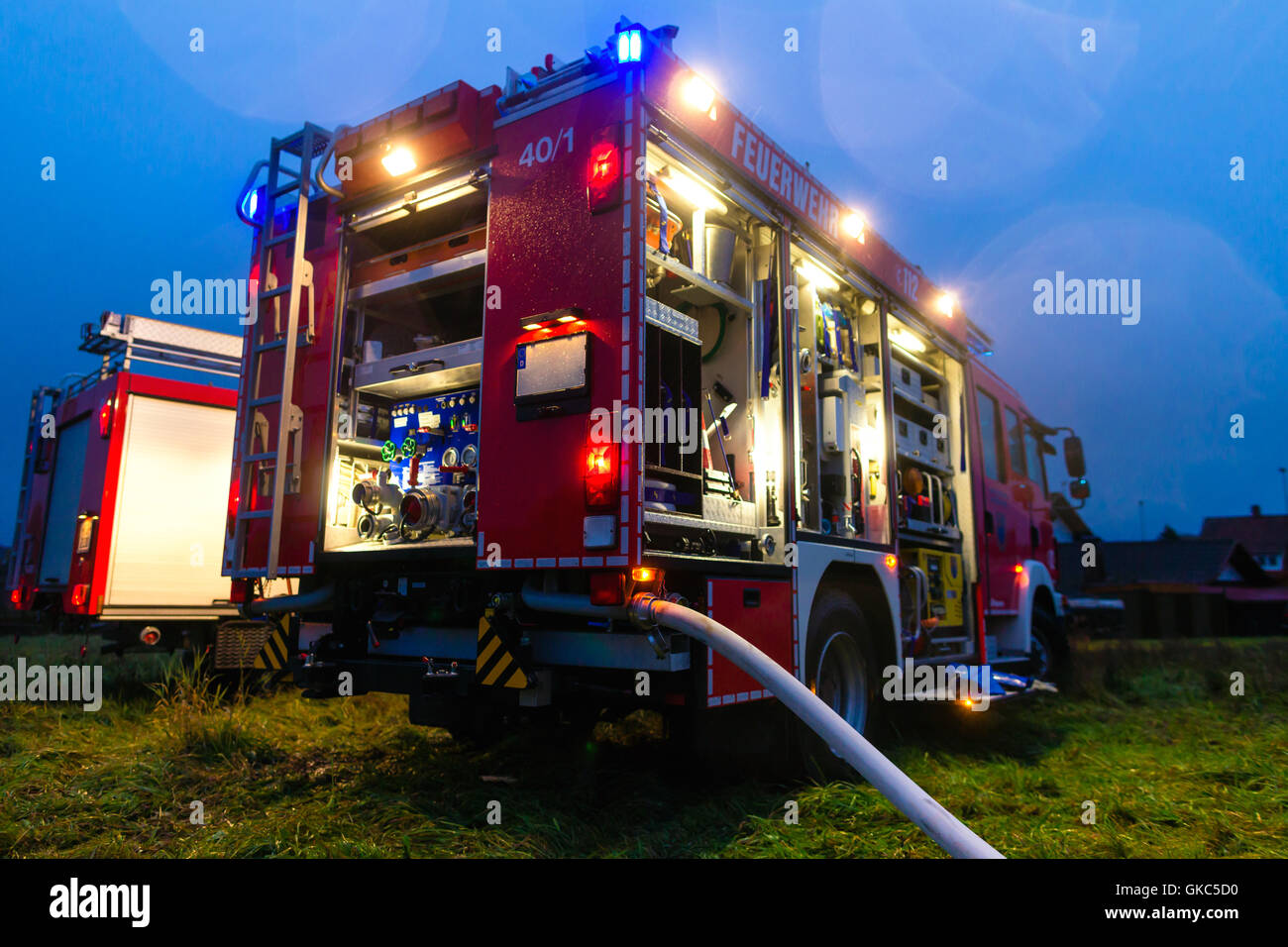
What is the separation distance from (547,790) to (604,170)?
3.00m

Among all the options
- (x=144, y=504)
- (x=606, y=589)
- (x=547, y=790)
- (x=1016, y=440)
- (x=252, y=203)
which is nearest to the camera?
(x=606, y=589)

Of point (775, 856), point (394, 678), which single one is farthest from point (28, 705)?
point (775, 856)

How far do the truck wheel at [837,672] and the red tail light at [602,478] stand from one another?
1671 mm

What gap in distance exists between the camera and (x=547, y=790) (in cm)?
430

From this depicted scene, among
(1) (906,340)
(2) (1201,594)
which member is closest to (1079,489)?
(1) (906,340)

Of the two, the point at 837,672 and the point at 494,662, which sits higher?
the point at 494,662

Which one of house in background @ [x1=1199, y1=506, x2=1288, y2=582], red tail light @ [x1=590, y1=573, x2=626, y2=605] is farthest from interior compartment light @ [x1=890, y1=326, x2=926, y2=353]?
house in background @ [x1=1199, y1=506, x2=1288, y2=582]

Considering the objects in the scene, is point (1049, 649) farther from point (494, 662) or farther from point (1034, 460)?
point (494, 662)

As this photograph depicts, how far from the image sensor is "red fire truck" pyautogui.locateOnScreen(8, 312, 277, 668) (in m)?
7.21

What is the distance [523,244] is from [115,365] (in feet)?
19.7

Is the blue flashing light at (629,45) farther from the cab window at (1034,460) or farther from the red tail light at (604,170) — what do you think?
the cab window at (1034,460)

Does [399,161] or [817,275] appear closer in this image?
[399,161]

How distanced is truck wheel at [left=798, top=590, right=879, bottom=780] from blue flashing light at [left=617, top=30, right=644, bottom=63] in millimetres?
2954
